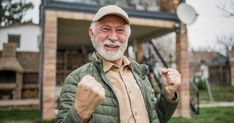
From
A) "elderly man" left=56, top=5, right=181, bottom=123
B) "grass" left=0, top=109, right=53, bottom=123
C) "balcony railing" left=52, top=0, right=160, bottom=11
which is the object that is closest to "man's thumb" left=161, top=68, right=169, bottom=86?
"elderly man" left=56, top=5, right=181, bottom=123

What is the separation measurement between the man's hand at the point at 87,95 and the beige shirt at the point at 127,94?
1.34 feet

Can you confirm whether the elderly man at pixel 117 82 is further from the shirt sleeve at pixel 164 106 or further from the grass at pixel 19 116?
the grass at pixel 19 116

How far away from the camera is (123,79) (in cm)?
196

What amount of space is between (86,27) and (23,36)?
64.7 ft

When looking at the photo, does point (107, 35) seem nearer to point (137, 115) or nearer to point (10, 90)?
point (137, 115)

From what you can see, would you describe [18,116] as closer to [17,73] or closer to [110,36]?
[17,73]

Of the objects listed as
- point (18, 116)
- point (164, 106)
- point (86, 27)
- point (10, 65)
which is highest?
point (86, 27)

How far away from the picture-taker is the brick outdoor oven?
60.4ft

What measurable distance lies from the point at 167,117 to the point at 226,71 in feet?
82.9

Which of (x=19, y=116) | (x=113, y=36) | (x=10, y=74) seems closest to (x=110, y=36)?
(x=113, y=36)

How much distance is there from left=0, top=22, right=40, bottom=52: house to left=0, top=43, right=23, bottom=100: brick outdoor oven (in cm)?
786

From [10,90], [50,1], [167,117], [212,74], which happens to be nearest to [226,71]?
[212,74]

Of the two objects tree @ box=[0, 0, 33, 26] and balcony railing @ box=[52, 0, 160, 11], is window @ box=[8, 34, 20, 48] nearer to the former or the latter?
tree @ box=[0, 0, 33, 26]

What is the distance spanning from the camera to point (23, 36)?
1121 inches
